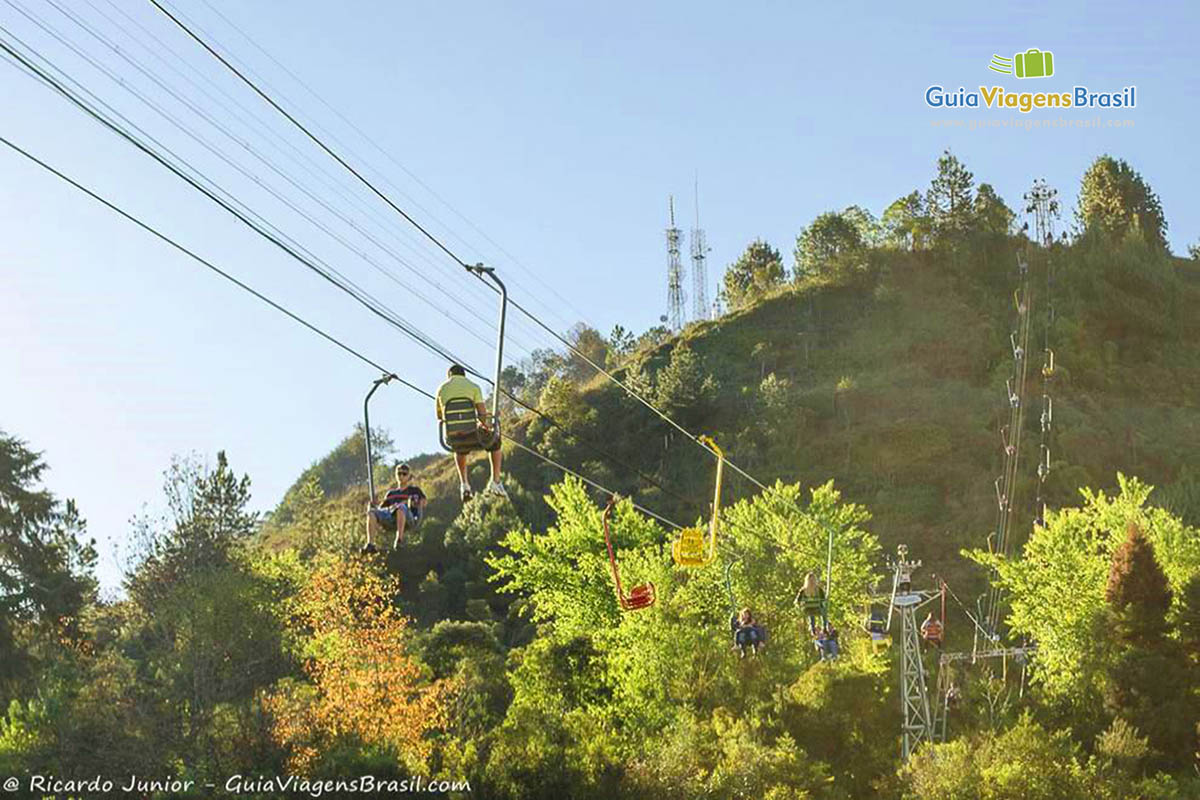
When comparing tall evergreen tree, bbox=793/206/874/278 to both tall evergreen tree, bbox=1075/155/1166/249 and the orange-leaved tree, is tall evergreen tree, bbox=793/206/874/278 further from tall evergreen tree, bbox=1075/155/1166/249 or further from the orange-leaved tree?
the orange-leaved tree

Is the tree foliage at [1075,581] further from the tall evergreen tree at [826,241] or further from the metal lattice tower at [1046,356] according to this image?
the tall evergreen tree at [826,241]

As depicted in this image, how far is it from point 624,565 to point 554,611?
4279 mm

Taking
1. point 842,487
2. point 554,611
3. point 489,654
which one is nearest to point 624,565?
point 554,611

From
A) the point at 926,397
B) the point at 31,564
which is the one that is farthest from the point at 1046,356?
the point at 31,564

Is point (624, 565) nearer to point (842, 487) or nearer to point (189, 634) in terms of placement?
point (189, 634)

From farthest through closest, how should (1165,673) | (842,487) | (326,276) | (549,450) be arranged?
(549,450)
(842,487)
(1165,673)
(326,276)

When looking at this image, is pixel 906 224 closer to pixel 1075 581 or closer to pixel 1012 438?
pixel 1012 438

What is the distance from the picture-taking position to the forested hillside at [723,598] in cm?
4422

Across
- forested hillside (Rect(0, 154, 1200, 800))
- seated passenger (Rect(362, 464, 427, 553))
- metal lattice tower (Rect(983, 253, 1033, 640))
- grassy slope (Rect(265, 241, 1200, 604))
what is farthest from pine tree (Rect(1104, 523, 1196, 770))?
seated passenger (Rect(362, 464, 427, 553))

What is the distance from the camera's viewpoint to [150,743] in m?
47.6

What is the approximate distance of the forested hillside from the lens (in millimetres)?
44219

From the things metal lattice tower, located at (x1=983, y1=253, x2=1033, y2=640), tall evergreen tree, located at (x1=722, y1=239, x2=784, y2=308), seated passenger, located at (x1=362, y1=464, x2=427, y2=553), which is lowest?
seated passenger, located at (x1=362, y1=464, x2=427, y2=553)

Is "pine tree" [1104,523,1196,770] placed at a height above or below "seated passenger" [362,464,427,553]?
below

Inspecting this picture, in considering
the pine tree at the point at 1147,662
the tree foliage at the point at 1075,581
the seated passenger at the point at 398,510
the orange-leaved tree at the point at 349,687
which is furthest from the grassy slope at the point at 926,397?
the seated passenger at the point at 398,510
